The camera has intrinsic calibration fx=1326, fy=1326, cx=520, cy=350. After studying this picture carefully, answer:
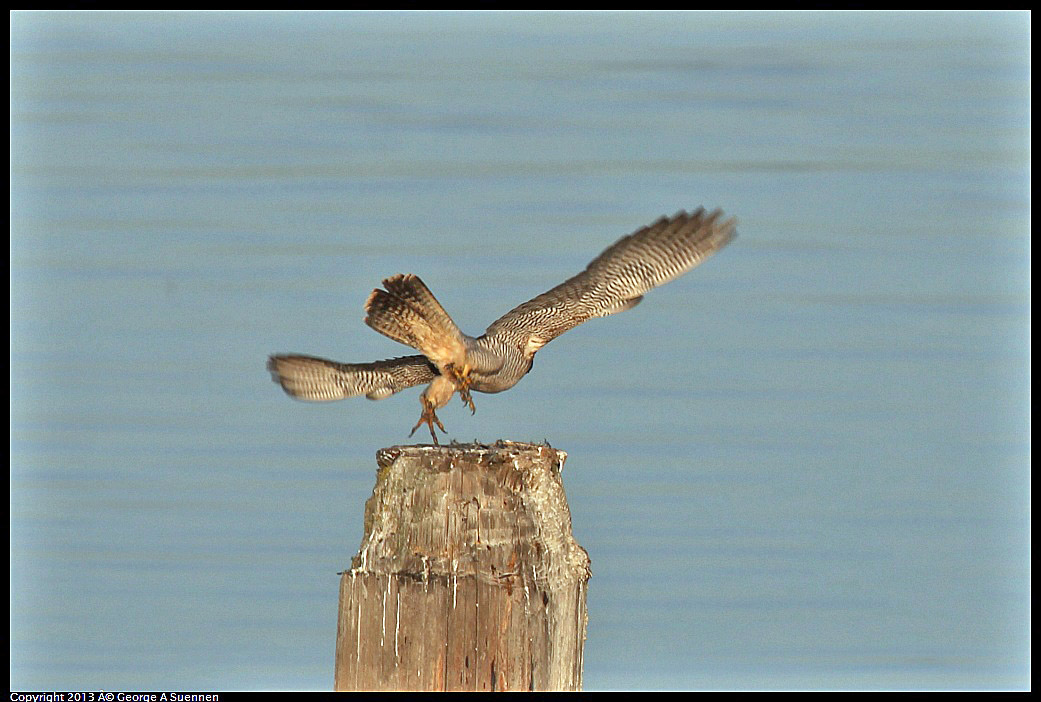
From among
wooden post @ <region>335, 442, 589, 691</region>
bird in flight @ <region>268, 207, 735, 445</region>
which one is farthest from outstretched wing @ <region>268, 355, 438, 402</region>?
wooden post @ <region>335, 442, 589, 691</region>

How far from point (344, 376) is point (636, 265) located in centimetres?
216

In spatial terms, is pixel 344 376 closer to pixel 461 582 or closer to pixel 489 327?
pixel 489 327

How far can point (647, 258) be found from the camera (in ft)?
27.5

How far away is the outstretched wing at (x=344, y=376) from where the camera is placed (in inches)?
279

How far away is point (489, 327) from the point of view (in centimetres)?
767

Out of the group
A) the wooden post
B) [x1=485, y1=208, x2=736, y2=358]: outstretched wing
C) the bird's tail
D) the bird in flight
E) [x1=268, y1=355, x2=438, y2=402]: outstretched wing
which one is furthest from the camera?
[x1=485, y1=208, x2=736, y2=358]: outstretched wing

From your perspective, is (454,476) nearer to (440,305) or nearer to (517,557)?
(517,557)

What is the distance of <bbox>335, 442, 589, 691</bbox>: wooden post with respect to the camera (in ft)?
15.8

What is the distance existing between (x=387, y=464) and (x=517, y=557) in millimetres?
659

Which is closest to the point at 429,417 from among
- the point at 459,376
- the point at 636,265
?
the point at 459,376

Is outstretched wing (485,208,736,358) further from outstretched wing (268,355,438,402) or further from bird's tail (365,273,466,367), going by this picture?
bird's tail (365,273,466,367)

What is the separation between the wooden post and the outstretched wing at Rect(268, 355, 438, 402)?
2.10 m

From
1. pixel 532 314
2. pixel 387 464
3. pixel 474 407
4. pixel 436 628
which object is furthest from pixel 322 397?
pixel 436 628

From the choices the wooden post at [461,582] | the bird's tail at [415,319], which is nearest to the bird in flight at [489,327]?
the bird's tail at [415,319]
